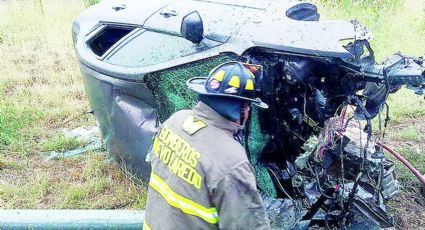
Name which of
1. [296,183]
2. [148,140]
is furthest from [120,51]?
[296,183]

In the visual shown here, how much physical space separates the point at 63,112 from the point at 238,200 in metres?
4.81

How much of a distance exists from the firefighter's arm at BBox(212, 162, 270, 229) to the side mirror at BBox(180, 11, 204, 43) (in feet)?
5.62

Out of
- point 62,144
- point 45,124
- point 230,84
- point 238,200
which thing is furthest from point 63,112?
point 238,200

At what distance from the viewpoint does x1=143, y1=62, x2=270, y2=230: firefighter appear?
92.2 inches

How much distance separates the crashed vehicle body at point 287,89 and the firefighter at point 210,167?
112 cm

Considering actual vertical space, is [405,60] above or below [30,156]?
above

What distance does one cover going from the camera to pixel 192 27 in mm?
3836

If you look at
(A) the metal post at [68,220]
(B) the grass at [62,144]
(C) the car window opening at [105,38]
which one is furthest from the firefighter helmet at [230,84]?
(B) the grass at [62,144]

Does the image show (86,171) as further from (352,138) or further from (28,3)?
(28,3)

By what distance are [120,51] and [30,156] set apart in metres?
1.85

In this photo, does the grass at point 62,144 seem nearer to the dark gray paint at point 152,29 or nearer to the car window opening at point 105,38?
the dark gray paint at point 152,29

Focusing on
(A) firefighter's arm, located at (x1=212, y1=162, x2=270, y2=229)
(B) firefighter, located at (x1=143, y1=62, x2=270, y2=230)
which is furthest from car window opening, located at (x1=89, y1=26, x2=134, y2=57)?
(A) firefighter's arm, located at (x1=212, y1=162, x2=270, y2=229)

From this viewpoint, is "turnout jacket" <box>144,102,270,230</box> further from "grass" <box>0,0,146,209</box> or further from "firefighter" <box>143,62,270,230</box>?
"grass" <box>0,0,146,209</box>

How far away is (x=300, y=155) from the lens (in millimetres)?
3881
